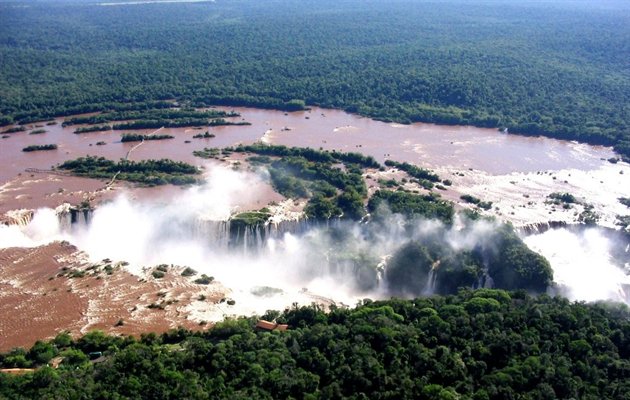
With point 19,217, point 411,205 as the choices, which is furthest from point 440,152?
point 19,217

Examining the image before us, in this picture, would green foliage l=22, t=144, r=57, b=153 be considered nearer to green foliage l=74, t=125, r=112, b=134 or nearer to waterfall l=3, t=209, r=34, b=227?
green foliage l=74, t=125, r=112, b=134

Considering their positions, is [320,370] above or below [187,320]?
above

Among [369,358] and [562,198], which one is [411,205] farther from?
[369,358]

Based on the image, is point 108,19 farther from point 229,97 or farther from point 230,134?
point 230,134

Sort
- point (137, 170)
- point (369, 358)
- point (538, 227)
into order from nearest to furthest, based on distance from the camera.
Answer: point (369, 358)
point (538, 227)
point (137, 170)

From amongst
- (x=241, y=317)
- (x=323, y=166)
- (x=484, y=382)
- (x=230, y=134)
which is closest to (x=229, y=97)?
(x=230, y=134)

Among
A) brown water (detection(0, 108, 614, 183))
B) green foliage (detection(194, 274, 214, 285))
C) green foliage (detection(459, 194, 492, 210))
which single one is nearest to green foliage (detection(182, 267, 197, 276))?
green foliage (detection(194, 274, 214, 285))
